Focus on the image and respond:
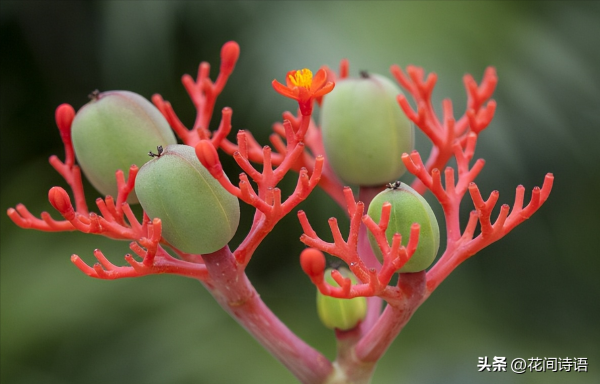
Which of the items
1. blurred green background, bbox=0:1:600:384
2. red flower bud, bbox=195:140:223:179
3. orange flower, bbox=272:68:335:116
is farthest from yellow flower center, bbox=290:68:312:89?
blurred green background, bbox=0:1:600:384

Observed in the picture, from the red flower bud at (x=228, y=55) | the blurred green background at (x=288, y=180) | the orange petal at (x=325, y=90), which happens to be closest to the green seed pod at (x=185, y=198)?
the orange petal at (x=325, y=90)

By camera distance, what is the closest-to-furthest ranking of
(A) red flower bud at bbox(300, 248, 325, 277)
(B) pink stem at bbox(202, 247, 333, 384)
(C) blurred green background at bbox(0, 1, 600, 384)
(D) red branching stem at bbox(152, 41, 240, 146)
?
(A) red flower bud at bbox(300, 248, 325, 277) → (B) pink stem at bbox(202, 247, 333, 384) → (D) red branching stem at bbox(152, 41, 240, 146) → (C) blurred green background at bbox(0, 1, 600, 384)

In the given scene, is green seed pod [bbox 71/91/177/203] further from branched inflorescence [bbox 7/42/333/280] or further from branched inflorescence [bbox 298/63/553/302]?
branched inflorescence [bbox 298/63/553/302]

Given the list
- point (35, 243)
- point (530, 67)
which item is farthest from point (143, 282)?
point (530, 67)

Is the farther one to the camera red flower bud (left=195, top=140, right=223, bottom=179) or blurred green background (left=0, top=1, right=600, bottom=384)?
blurred green background (left=0, top=1, right=600, bottom=384)

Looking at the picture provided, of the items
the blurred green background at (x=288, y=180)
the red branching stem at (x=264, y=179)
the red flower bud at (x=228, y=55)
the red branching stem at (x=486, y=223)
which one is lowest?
the blurred green background at (x=288, y=180)

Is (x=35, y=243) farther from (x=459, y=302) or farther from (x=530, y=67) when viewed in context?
(x=530, y=67)

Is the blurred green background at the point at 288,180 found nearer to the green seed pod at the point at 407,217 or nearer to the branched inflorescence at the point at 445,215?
the branched inflorescence at the point at 445,215
